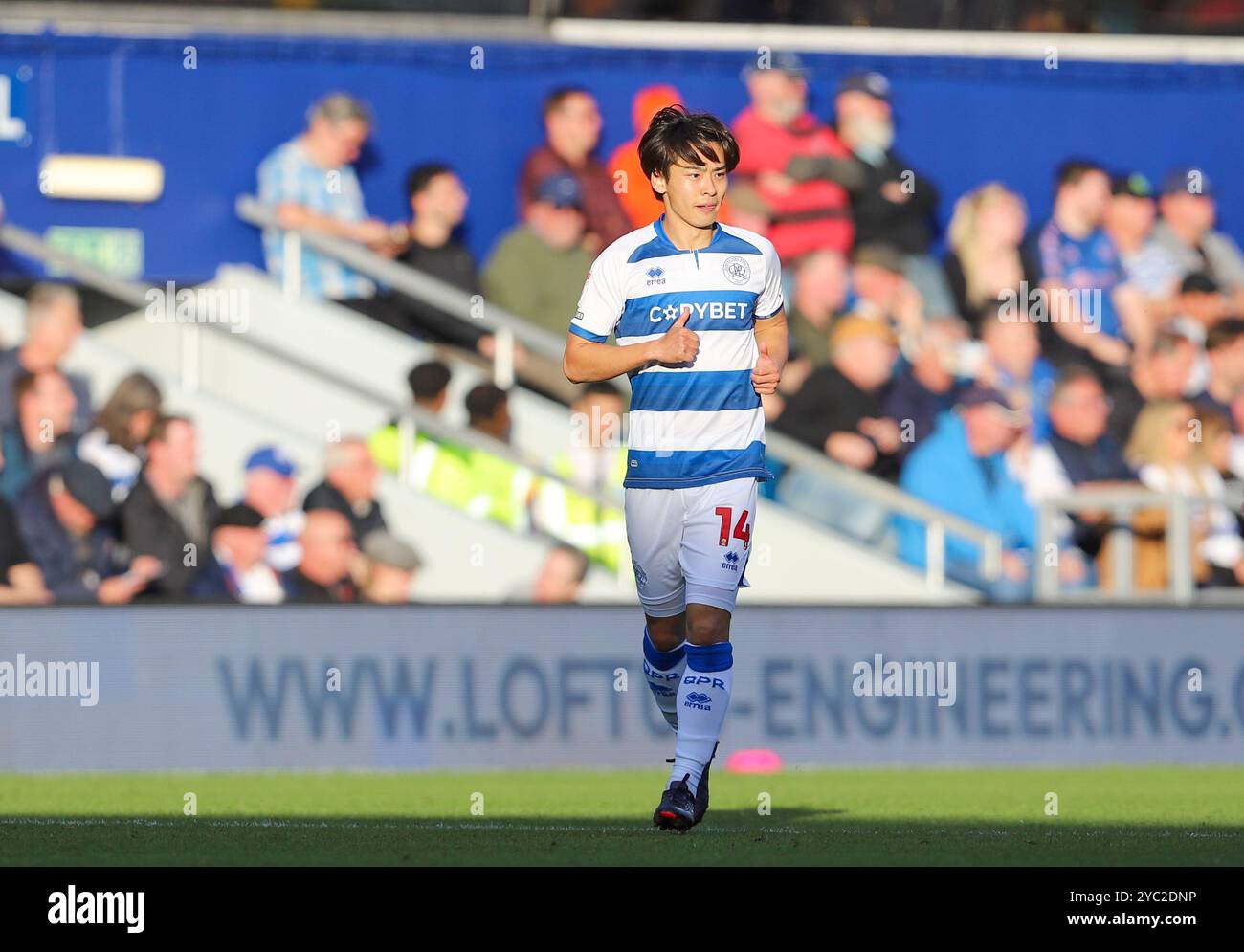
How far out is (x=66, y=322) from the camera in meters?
13.4

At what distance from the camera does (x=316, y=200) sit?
48.3ft

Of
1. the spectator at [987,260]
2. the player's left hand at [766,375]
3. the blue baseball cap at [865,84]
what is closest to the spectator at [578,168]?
the blue baseball cap at [865,84]

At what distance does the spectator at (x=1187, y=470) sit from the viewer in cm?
1366

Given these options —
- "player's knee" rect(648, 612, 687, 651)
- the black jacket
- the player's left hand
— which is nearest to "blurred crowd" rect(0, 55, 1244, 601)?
the black jacket

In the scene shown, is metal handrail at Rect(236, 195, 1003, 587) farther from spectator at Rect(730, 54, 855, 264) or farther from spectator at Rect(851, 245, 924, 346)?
spectator at Rect(730, 54, 855, 264)

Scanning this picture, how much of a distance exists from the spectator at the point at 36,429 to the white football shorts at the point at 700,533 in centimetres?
597

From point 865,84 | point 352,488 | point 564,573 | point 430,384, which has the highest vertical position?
point 865,84

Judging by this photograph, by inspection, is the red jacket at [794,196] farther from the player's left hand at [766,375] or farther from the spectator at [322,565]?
the player's left hand at [766,375]

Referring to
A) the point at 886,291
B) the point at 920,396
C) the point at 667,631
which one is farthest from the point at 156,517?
the point at 667,631

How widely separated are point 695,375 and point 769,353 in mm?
273

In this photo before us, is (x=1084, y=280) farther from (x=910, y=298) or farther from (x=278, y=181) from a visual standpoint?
(x=278, y=181)
